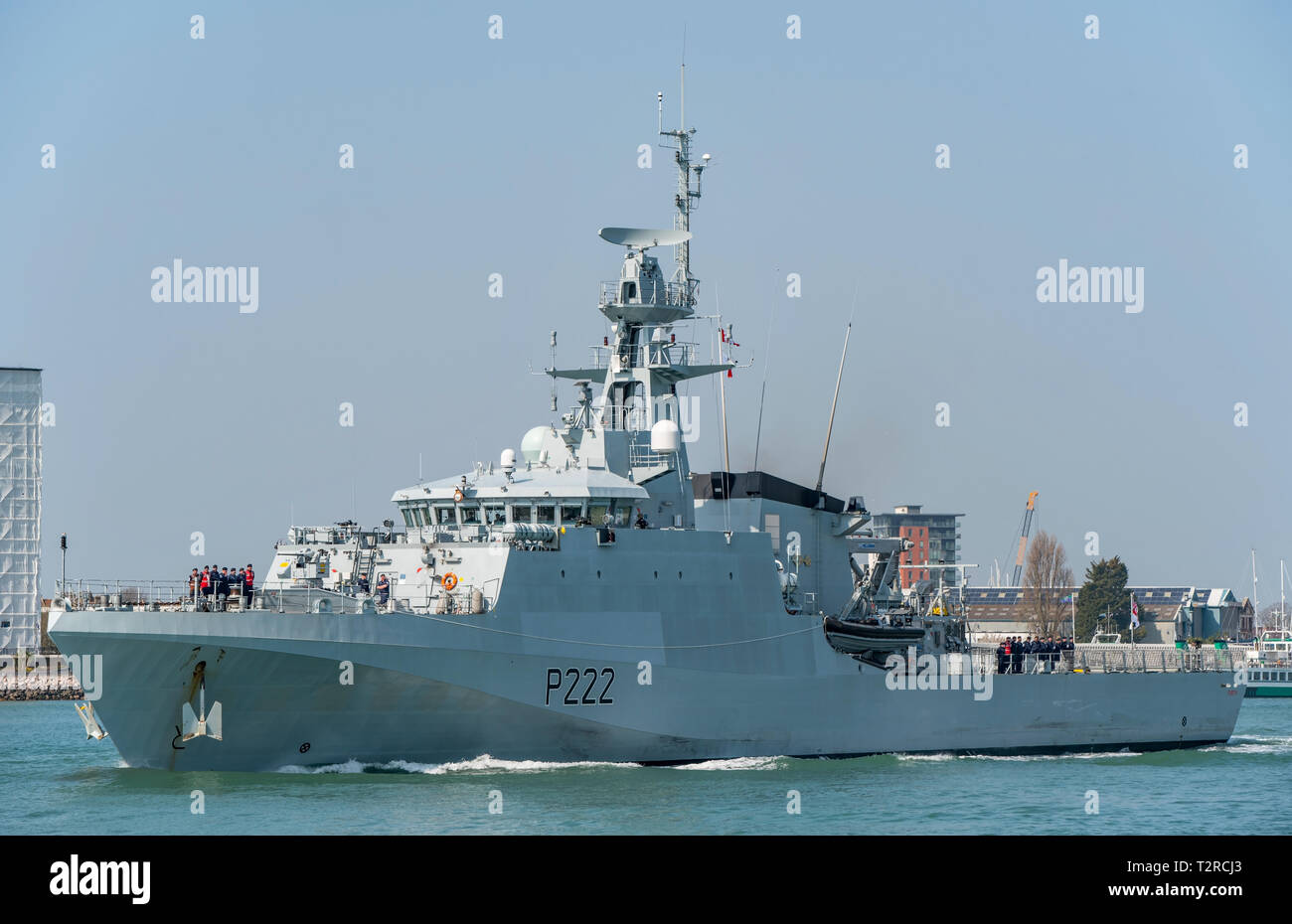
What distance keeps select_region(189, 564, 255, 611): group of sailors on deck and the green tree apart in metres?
60.0

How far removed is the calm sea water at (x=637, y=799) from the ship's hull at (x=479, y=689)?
0.36 metres

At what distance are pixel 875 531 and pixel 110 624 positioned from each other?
17983mm

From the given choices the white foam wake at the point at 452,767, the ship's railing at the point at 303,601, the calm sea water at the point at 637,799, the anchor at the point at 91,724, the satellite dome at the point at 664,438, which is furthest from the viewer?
the satellite dome at the point at 664,438

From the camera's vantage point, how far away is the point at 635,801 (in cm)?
2086

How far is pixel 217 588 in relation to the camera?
70.3ft

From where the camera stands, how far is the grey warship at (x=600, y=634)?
21125 mm

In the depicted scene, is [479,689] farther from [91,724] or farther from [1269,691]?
[1269,691]

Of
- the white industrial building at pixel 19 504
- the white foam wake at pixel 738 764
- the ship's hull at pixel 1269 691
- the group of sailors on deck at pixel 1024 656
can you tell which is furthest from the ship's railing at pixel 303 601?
the ship's hull at pixel 1269 691

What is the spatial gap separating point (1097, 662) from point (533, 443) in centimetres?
1567

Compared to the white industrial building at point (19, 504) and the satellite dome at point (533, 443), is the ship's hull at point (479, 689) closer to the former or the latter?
the satellite dome at point (533, 443)
